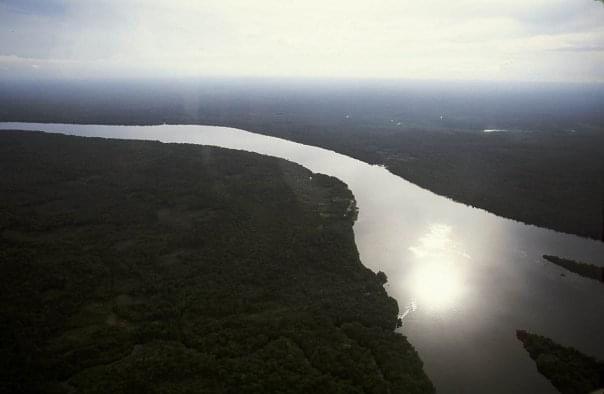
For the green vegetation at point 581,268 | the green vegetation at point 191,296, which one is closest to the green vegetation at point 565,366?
the green vegetation at point 191,296

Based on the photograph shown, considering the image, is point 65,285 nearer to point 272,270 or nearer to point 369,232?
point 272,270

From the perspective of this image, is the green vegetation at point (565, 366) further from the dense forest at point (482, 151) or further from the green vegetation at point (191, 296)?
the dense forest at point (482, 151)

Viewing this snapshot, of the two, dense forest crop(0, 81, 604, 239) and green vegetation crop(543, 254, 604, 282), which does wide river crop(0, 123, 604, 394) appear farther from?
dense forest crop(0, 81, 604, 239)

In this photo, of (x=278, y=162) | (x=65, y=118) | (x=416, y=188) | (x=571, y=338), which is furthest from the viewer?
(x=65, y=118)

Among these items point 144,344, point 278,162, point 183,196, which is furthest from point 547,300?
point 278,162

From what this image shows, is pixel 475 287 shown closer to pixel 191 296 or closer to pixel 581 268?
pixel 581 268

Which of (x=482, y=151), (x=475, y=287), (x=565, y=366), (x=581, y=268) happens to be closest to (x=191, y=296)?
(x=475, y=287)
